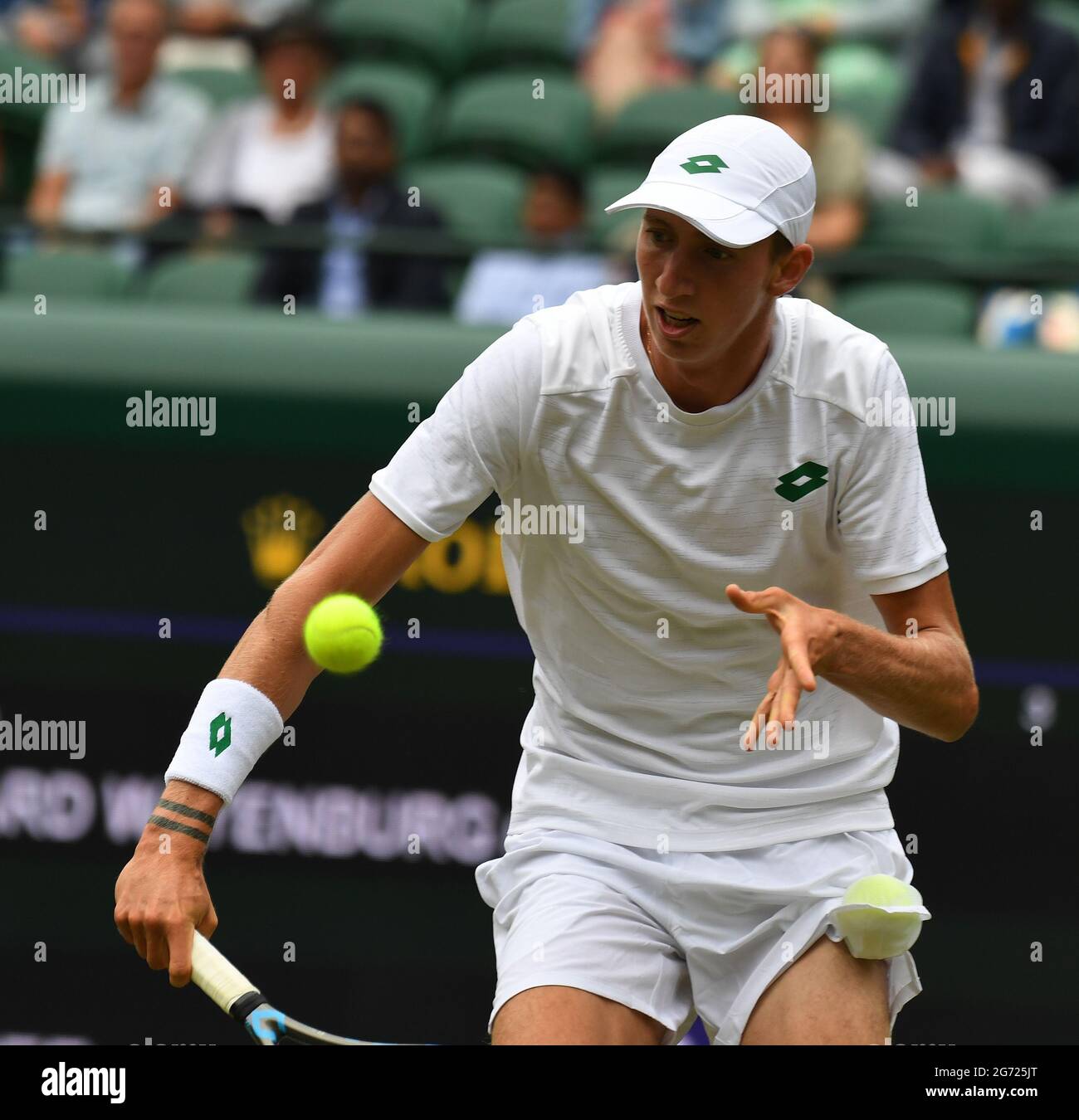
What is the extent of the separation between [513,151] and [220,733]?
14.5 ft

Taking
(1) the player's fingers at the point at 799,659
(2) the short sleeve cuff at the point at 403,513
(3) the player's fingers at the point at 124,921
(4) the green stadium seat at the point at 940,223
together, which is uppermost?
(4) the green stadium seat at the point at 940,223

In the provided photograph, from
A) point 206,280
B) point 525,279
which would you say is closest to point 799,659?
point 525,279

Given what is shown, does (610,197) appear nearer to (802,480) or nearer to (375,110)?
(375,110)

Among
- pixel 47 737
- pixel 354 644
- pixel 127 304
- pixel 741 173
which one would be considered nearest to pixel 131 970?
pixel 47 737

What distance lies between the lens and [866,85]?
7.21 m

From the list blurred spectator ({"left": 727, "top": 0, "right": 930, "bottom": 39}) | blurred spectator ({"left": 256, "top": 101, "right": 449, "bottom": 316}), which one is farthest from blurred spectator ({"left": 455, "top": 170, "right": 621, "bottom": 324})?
blurred spectator ({"left": 727, "top": 0, "right": 930, "bottom": 39})

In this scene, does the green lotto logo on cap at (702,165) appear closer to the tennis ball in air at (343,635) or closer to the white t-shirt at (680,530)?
the white t-shirt at (680,530)

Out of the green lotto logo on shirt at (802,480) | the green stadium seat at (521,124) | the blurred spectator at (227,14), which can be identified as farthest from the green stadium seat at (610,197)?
the green lotto logo on shirt at (802,480)

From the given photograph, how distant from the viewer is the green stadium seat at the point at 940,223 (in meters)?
6.24

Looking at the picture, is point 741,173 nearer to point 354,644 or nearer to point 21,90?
point 354,644

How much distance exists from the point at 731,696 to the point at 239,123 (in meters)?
4.36

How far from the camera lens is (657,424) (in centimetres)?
310

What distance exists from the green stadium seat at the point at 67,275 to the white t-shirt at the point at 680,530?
323 centimetres

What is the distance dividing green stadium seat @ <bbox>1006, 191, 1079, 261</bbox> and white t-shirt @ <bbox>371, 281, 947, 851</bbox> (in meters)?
3.11
